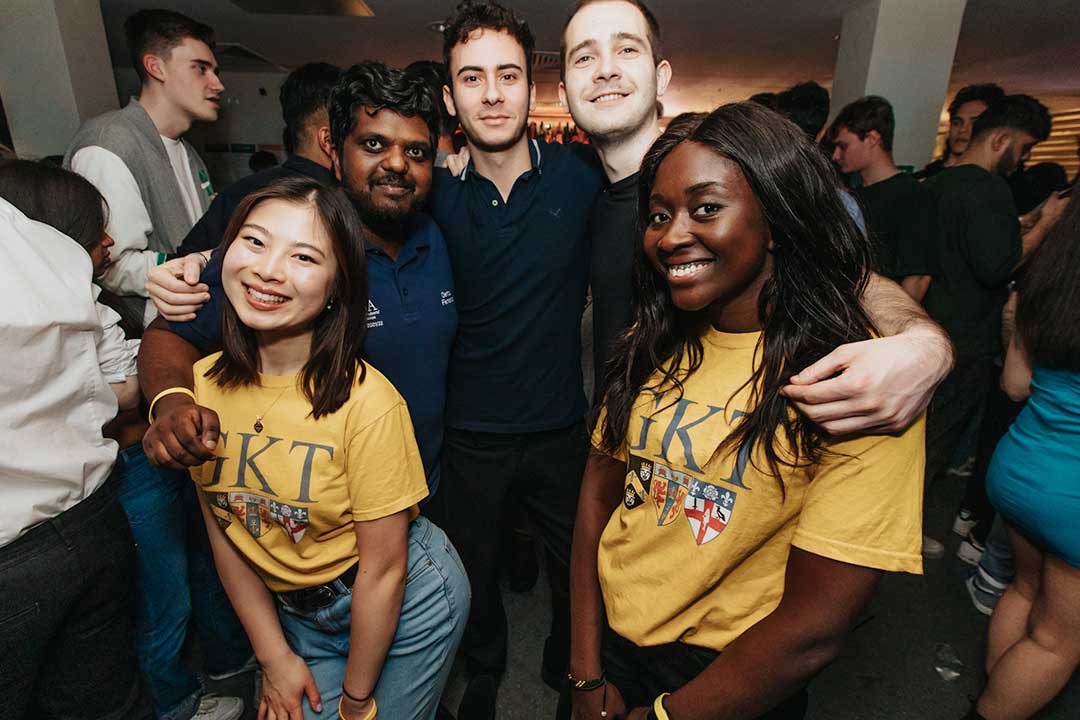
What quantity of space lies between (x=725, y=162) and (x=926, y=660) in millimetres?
2253

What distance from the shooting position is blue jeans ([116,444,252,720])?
1.59m

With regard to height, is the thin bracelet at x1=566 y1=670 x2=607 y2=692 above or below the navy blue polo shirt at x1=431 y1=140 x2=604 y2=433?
below

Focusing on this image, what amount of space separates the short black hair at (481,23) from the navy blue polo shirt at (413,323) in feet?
1.79

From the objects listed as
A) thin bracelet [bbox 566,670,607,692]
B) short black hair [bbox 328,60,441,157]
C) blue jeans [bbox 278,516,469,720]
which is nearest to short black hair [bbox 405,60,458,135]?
short black hair [bbox 328,60,441,157]

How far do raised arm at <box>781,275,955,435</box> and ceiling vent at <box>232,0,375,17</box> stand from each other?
5621mm

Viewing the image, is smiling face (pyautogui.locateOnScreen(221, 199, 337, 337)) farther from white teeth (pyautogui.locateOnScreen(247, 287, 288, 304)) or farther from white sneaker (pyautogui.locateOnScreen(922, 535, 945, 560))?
white sneaker (pyautogui.locateOnScreen(922, 535, 945, 560))

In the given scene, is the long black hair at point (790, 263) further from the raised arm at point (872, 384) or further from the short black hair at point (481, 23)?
the short black hair at point (481, 23)

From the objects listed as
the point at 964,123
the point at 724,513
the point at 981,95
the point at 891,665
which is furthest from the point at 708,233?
the point at 981,95

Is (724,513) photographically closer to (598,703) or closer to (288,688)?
(598,703)

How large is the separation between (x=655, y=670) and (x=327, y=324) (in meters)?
0.99

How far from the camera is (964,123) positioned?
11.0 ft

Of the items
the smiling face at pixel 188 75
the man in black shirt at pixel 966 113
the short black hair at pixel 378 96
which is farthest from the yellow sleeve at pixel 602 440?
the man in black shirt at pixel 966 113

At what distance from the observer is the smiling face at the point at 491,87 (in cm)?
159

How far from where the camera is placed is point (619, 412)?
114 cm
